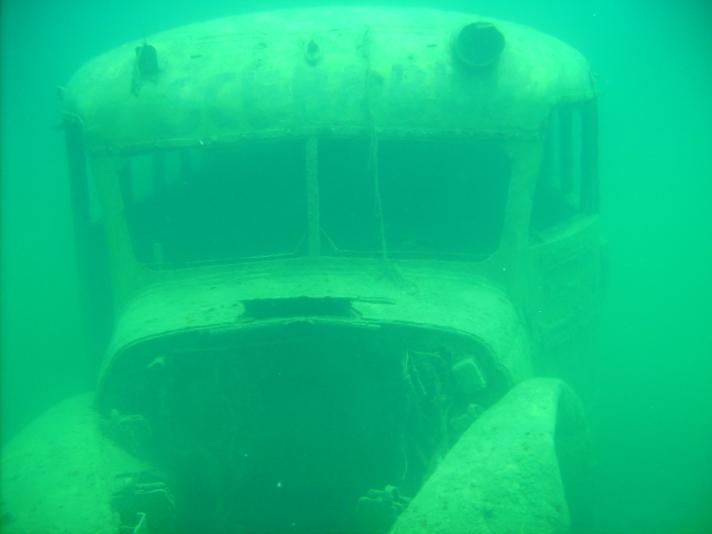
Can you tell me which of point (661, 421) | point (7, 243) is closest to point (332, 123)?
point (661, 421)

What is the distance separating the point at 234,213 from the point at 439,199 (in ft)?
4.94

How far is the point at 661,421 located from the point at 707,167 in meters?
52.5

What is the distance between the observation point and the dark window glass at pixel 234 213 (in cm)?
469

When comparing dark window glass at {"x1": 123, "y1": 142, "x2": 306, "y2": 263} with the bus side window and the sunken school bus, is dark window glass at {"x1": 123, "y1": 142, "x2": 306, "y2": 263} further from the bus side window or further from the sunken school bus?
the bus side window

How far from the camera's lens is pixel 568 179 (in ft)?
20.8

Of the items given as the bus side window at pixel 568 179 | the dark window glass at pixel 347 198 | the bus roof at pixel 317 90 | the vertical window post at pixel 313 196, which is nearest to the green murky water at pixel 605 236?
the dark window glass at pixel 347 198

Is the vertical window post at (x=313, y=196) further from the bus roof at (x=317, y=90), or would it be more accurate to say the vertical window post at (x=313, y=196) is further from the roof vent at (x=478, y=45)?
the roof vent at (x=478, y=45)

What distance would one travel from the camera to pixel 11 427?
13625mm

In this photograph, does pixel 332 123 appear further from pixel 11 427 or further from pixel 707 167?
pixel 707 167

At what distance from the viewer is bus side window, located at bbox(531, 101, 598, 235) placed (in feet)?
18.2

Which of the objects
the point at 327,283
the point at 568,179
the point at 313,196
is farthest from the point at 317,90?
the point at 568,179

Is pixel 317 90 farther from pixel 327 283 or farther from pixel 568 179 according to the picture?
pixel 568 179

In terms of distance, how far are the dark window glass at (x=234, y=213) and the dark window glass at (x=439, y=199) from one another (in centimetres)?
63

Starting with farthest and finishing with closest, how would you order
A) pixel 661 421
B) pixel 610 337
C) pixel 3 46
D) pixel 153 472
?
pixel 3 46 < pixel 610 337 < pixel 661 421 < pixel 153 472
